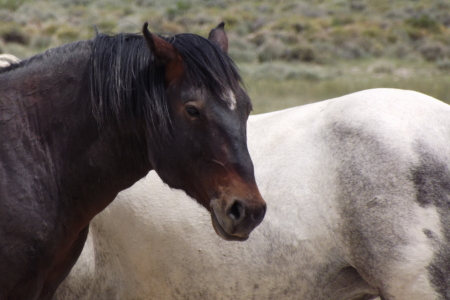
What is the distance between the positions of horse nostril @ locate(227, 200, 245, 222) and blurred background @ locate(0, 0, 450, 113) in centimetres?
886

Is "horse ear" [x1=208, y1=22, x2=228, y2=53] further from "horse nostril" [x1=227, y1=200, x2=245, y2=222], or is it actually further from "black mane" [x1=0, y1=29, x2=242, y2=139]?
"horse nostril" [x1=227, y1=200, x2=245, y2=222]

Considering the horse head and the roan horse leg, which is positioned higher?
the horse head

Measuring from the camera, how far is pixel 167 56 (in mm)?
2033

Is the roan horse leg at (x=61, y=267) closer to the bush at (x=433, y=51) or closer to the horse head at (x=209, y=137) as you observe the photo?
the horse head at (x=209, y=137)

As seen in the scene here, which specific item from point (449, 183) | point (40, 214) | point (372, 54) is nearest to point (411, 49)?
point (372, 54)

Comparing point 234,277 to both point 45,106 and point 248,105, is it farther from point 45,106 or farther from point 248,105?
point 45,106

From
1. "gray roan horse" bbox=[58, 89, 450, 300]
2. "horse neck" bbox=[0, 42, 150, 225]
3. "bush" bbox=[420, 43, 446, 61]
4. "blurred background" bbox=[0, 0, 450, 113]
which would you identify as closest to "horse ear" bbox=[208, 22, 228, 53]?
"horse neck" bbox=[0, 42, 150, 225]

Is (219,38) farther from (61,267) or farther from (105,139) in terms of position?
(61,267)

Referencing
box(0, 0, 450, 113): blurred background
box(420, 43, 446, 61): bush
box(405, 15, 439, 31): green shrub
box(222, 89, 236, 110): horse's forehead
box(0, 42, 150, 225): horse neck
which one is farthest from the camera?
box(405, 15, 439, 31): green shrub

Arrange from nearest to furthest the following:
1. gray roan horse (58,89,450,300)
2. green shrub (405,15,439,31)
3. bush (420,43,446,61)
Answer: gray roan horse (58,89,450,300) < bush (420,43,446,61) < green shrub (405,15,439,31)

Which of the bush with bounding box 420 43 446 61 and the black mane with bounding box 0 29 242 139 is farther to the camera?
the bush with bounding box 420 43 446 61

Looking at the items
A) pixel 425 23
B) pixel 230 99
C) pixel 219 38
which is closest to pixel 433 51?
pixel 425 23

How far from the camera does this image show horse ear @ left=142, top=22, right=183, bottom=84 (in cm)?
199

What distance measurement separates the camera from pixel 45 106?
223 centimetres
